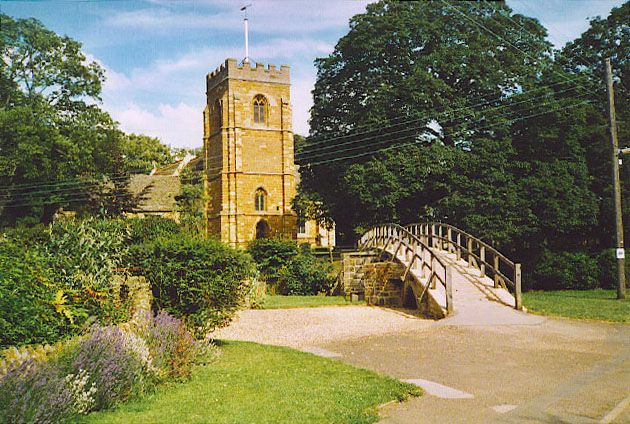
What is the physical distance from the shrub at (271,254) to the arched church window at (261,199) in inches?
710

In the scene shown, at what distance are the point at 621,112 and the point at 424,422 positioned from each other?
23.3 metres

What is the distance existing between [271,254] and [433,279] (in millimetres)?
11337

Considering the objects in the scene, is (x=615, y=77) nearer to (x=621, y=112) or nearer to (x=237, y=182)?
(x=621, y=112)

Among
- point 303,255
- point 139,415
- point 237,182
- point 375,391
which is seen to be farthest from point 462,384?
point 237,182

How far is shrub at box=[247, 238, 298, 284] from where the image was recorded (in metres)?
25.1

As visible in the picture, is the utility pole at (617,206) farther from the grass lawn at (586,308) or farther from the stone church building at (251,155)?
the stone church building at (251,155)

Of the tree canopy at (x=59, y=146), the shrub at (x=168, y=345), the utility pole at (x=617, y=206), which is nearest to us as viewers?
the shrub at (x=168, y=345)

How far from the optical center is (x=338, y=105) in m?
31.9

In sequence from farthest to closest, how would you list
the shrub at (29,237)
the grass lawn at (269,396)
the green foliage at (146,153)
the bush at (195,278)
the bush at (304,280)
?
the green foliage at (146,153)
the bush at (304,280)
the shrub at (29,237)
the bush at (195,278)
the grass lawn at (269,396)

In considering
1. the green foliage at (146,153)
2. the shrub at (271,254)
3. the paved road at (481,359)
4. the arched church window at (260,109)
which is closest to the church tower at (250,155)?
the arched church window at (260,109)

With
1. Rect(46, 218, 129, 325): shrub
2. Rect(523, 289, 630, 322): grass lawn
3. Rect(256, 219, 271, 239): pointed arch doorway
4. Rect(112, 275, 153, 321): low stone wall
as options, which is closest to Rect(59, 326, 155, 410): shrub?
Rect(46, 218, 129, 325): shrub

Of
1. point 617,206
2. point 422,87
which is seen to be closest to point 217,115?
point 422,87

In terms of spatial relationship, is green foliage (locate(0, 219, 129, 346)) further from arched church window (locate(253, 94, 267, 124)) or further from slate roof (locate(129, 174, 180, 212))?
arched church window (locate(253, 94, 267, 124))

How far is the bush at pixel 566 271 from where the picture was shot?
24.0 m
